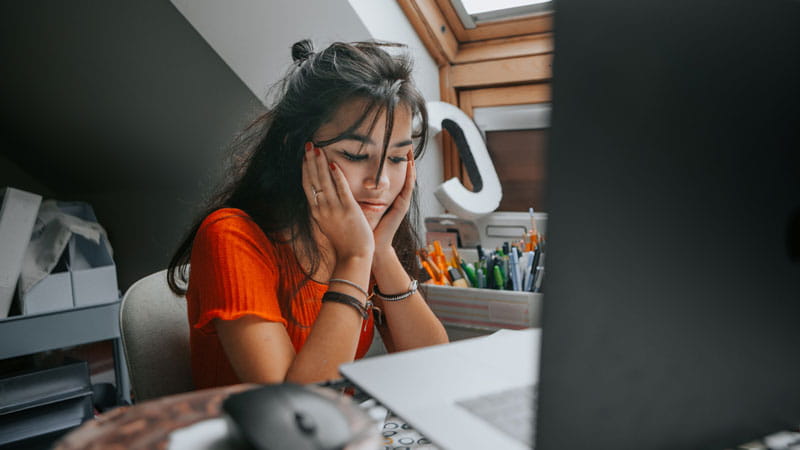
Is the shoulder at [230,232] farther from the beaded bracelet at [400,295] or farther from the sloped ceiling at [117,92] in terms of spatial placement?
the sloped ceiling at [117,92]

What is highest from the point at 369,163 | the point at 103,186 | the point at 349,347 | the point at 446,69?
the point at 446,69

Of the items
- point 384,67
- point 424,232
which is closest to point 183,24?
point 384,67

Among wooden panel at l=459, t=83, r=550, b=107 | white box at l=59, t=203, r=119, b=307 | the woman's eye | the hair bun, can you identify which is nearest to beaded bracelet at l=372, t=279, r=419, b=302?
the woman's eye

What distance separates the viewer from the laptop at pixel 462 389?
0.36m

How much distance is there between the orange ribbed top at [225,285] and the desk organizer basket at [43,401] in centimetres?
81

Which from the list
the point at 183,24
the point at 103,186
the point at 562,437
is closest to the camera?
the point at 562,437

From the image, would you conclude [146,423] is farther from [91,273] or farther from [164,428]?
[91,273]

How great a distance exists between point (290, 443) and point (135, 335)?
19.1 inches

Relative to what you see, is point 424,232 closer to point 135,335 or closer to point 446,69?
point 446,69

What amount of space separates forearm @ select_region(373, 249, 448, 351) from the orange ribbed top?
0.14 metres

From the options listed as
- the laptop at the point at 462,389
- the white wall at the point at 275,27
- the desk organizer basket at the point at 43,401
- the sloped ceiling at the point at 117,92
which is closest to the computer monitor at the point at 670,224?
the laptop at the point at 462,389

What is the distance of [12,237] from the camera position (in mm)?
1302

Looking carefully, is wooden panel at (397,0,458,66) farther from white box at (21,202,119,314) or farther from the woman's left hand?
white box at (21,202,119,314)

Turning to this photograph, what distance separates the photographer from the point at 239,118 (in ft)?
4.42
